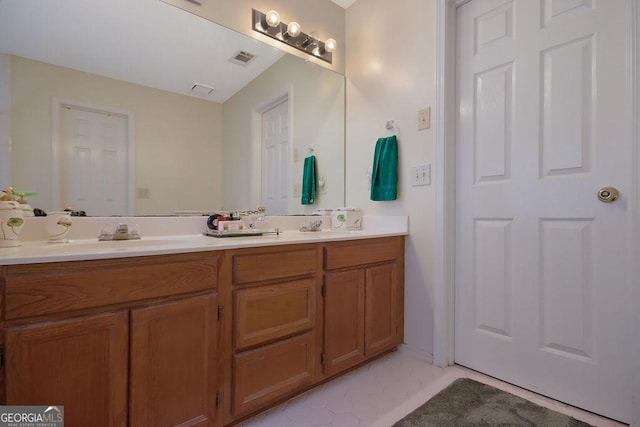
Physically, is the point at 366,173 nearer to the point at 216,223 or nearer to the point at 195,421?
the point at 216,223

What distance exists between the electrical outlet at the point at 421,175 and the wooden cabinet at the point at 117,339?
1248mm

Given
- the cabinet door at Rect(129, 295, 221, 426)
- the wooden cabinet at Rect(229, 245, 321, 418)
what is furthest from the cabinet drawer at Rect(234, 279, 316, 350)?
the cabinet door at Rect(129, 295, 221, 426)

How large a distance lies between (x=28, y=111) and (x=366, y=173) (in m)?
1.76

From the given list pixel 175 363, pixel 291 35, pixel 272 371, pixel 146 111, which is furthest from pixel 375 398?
pixel 291 35

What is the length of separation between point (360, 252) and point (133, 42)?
150 centimetres

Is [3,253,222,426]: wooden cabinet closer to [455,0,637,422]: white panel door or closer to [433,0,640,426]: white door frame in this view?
[433,0,640,426]: white door frame

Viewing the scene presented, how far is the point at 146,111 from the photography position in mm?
1496

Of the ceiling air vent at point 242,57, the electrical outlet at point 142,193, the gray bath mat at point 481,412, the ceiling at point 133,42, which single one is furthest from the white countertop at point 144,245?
the ceiling air vent at point 242,57

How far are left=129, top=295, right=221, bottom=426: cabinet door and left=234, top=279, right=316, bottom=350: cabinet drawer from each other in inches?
4.3

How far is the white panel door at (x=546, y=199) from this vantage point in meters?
1.26

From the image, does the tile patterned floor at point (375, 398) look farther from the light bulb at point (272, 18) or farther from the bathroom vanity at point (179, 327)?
the light bulb at point (272, 18)

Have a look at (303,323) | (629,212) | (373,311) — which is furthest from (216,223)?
(629,212)

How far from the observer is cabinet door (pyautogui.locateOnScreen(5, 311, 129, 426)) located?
798 mm

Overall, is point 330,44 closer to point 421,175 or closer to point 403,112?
point 403,112
